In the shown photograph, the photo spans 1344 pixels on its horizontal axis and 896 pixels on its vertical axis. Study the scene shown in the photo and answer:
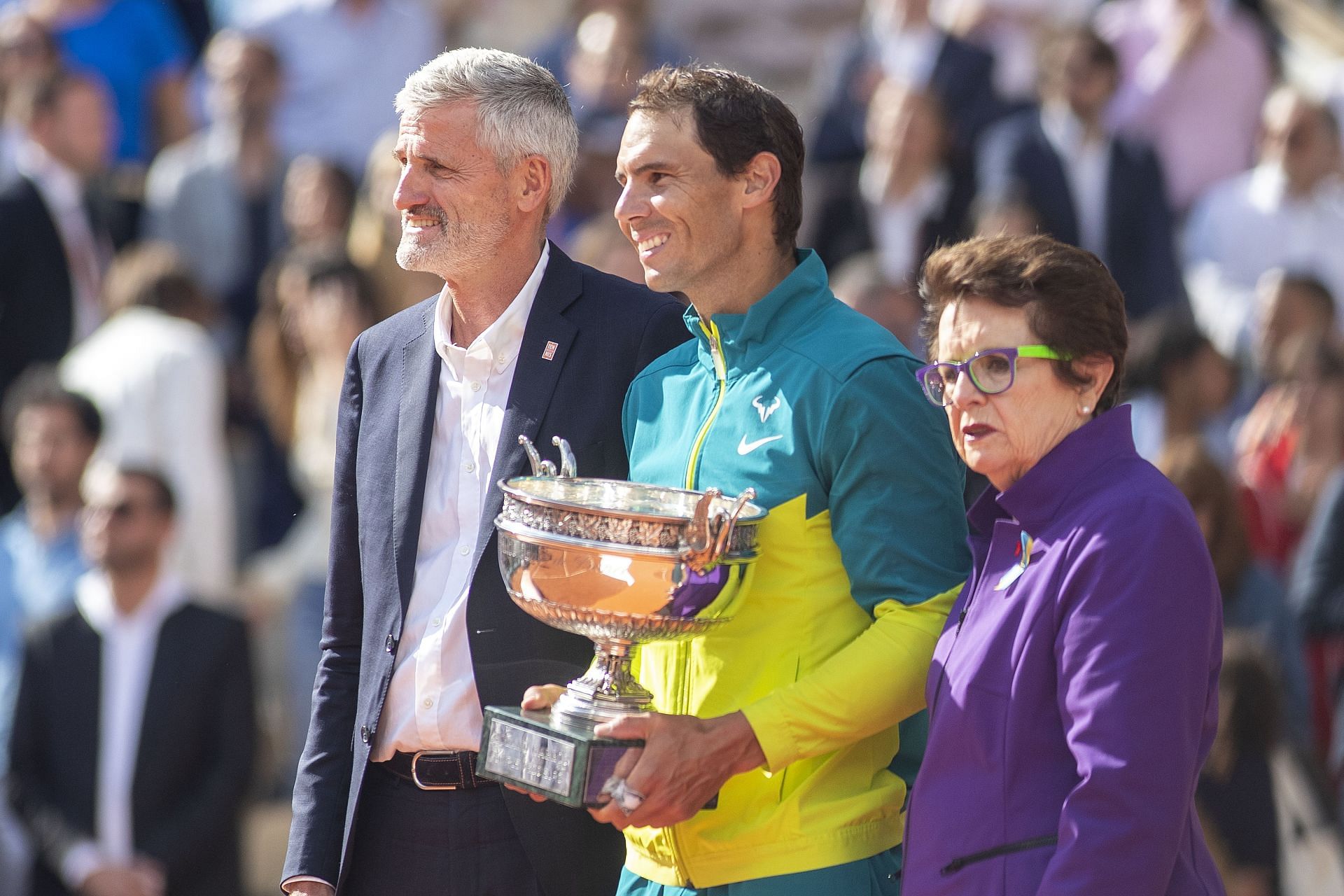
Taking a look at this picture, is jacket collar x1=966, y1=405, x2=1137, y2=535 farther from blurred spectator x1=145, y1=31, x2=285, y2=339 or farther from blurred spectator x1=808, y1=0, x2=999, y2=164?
blurred spectator x1=145, y1=31, x2=285, y2=339

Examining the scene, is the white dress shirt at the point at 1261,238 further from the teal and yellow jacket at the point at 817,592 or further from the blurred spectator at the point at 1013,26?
the teal and yellow jacket at the point at 817,592

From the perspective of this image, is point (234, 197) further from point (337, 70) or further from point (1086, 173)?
point (1086, 173)

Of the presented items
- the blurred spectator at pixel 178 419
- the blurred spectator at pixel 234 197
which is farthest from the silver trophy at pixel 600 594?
the blurred spectator at pixel 234 197

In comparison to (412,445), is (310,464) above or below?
below

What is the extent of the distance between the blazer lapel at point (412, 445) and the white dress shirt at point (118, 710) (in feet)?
10.5

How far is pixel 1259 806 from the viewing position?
17.7 ft

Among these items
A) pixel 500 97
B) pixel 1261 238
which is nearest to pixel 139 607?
pixel 500 97

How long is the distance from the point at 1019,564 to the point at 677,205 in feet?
2.64

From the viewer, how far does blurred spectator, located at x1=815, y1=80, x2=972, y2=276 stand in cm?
812

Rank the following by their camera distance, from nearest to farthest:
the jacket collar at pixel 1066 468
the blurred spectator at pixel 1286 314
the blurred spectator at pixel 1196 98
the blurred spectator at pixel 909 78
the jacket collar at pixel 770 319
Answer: the jacket collar at pixel 1066 468 → the jacket collar at pixel 770 319 → the blurred spectator at pixel 1286 314 → the blurred spectator at pixel 909 78 → the blurred spectator at pixel 1196 98

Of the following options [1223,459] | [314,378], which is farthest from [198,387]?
[1223,459]

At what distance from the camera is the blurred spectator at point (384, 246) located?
24.1ft

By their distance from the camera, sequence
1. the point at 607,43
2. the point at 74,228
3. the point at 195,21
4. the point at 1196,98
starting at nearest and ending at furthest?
the point at 74,228, the point at 607,43, the point at 1196,98, the point at 195,21

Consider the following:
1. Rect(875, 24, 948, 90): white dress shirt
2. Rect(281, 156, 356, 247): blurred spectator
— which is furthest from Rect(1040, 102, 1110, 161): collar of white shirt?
Rect(281, 156, 356, 247): blurred spectator
